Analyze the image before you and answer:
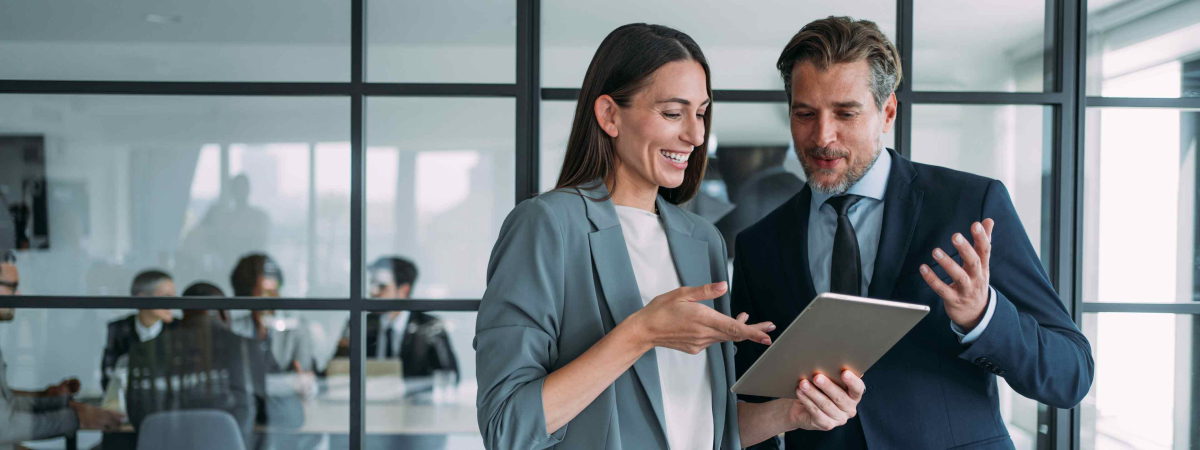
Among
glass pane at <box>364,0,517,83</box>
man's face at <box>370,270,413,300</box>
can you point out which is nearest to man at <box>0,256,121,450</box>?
man's face at <box>370,270,413,300</box>

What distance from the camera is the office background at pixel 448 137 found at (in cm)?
202

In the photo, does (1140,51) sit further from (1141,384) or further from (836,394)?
(836,394)

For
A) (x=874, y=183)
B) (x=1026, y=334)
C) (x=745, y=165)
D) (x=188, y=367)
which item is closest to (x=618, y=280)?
(x=874, y=183)

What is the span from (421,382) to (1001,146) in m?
1.88

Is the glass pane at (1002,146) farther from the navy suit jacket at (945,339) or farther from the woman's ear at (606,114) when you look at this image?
the woman's ear at (606,114)

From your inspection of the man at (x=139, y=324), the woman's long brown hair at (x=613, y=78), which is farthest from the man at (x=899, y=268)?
the man at (x=139, y=324)

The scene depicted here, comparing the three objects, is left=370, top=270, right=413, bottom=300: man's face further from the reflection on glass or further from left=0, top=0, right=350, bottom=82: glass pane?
the reflection on glass

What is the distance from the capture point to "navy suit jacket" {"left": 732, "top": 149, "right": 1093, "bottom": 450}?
129 centimetres

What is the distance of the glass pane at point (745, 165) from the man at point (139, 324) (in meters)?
1.18

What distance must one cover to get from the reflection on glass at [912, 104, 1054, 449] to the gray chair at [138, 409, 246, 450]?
7.11 ft

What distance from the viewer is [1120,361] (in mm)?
2068

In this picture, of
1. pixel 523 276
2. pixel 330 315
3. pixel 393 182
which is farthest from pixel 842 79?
pixel 330 315

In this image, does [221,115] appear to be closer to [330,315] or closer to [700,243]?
[330,315]

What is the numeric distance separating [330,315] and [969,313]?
169 centimetres
